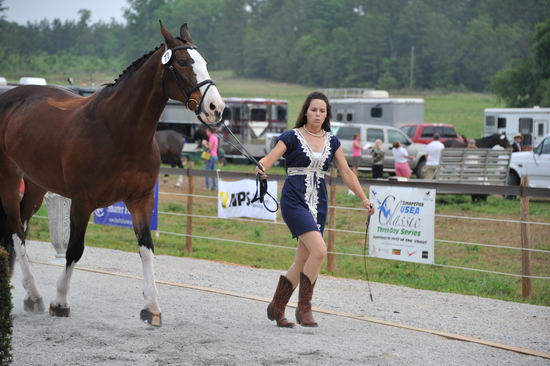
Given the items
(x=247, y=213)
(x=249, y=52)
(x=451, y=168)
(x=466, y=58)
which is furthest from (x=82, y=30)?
(x=247, y=213)

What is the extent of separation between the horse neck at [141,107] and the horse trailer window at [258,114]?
1265 inches

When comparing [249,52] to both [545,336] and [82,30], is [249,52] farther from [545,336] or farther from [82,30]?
[545,336]

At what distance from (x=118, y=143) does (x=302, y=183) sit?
1.64m

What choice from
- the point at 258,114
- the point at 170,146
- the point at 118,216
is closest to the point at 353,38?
the point at 258,114

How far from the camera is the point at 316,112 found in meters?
7.03

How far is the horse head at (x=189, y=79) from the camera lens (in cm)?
645

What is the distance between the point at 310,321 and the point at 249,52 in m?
109

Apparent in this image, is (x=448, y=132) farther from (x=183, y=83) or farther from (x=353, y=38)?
(x=353, y=38)

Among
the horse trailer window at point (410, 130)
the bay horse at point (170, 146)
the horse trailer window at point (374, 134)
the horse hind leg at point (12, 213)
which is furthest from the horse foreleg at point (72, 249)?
the horse trailer window at point (410, 130)

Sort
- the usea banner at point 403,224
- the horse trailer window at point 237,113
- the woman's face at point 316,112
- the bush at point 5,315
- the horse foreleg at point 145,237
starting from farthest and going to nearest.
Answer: the horse trailer window at point 237,113, the usea banner at point 403,224, the horse foreleg at point 145,237, the woman's face at point 316,112, the bush at point 5,315

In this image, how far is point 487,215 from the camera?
18.5 metres

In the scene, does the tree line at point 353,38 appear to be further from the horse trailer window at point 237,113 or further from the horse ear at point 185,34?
the horse ear at point 185,34

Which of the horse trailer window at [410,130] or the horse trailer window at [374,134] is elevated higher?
the horse trailer window at [410,130]

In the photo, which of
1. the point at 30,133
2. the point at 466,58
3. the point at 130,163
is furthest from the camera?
the point at 466,58
